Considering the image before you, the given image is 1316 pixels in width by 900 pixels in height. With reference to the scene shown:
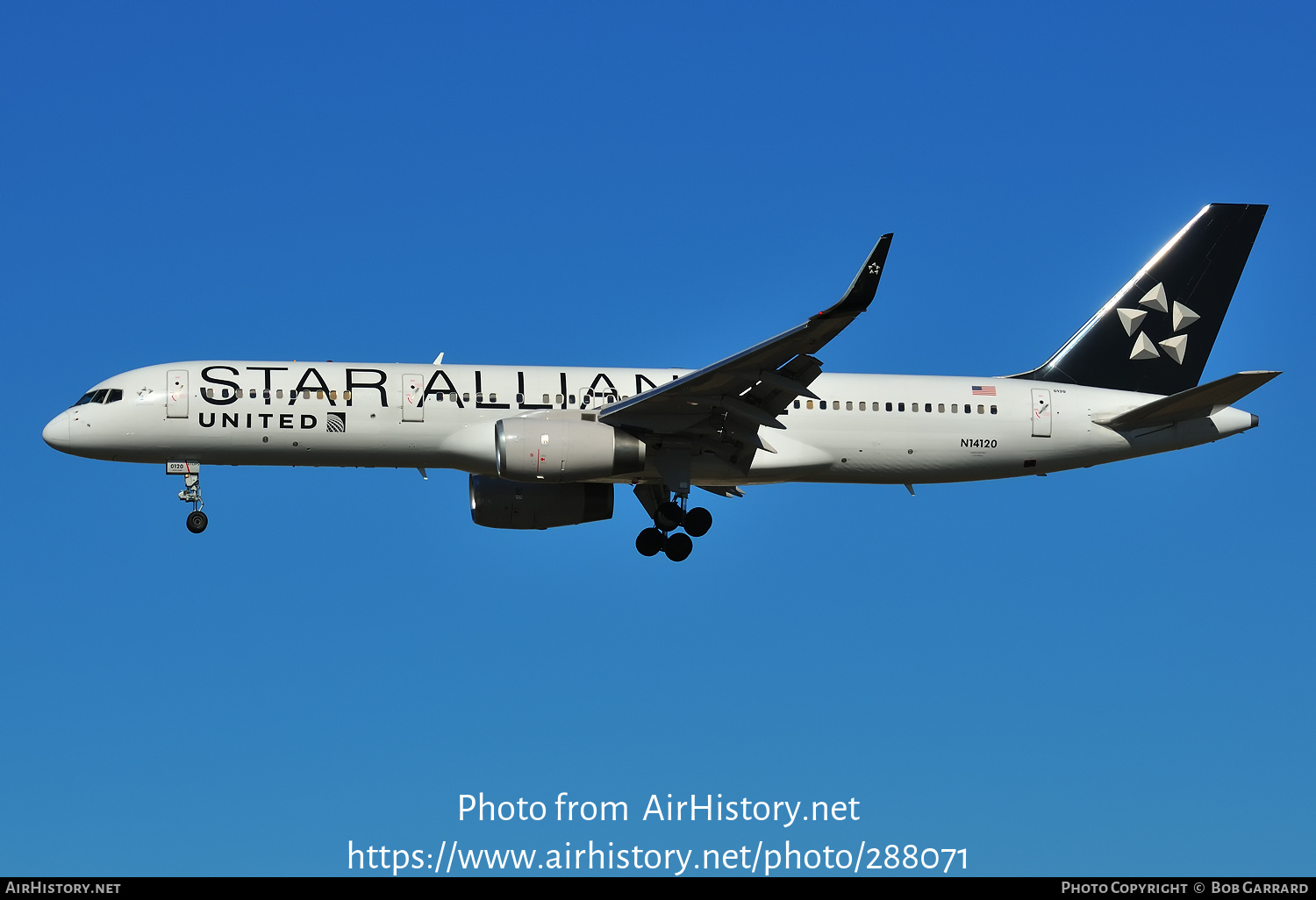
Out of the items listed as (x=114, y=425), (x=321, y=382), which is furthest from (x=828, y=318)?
(x=114, y=425)

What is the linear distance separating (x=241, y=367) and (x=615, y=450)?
28.4ft

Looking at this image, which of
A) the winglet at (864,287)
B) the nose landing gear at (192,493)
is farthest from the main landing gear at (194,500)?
the winglet at (864,287)

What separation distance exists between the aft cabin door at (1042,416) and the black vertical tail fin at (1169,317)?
1730 mm

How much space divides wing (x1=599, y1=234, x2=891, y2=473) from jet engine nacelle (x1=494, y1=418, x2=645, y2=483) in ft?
1.51

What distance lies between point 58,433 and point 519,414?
10.2m

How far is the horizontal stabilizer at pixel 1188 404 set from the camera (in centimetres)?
3494

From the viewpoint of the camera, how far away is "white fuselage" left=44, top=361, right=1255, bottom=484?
34.8 metres

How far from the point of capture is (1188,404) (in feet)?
121

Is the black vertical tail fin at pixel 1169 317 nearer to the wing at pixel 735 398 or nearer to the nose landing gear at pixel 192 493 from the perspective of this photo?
the wing at pixel 735 398

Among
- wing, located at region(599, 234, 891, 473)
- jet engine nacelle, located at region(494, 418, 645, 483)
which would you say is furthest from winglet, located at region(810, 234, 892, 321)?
jet engine nacelle, located at region(494, 418, 645, 483)

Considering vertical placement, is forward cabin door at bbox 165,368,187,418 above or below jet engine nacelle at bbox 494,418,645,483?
above

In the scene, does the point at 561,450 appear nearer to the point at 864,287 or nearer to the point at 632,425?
the point at 632,425

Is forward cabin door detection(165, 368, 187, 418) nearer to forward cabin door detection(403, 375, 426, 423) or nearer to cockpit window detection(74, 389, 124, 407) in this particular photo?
cockpit window detection(74, 389, 124, 407)

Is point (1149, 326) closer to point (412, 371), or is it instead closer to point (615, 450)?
point (615, 450)
